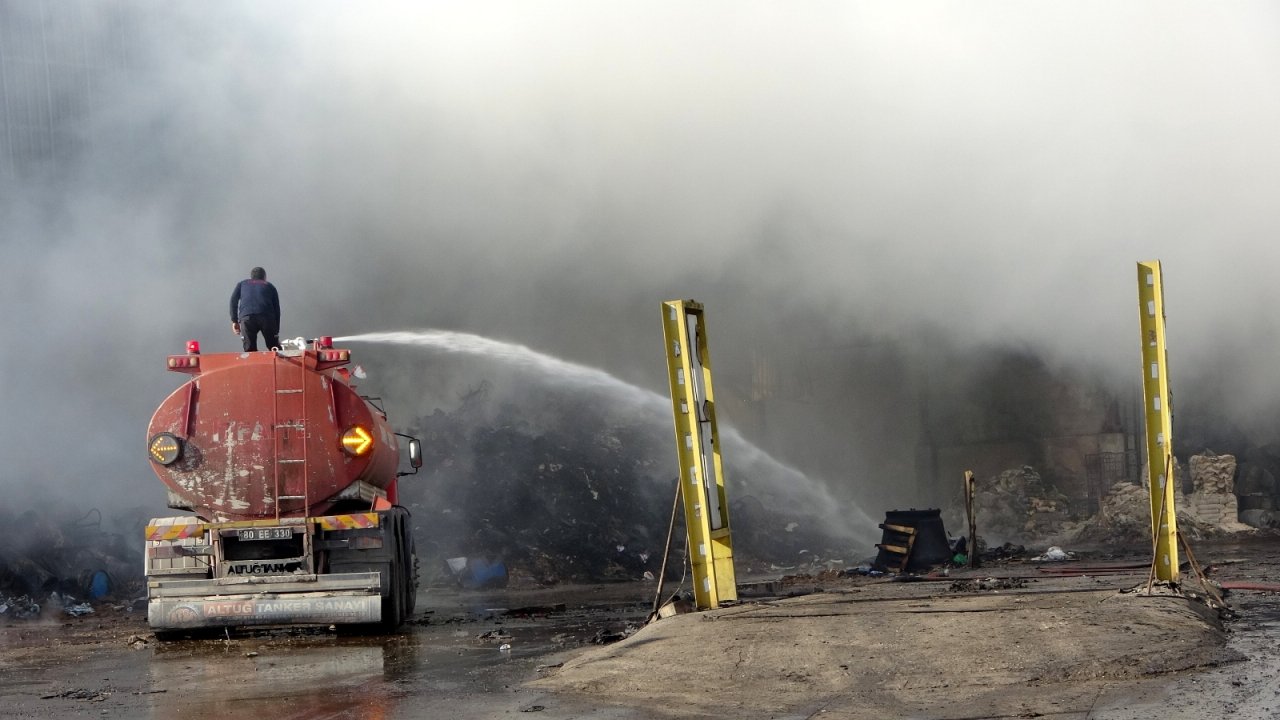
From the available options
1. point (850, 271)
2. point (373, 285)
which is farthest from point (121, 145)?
point (850, 271)

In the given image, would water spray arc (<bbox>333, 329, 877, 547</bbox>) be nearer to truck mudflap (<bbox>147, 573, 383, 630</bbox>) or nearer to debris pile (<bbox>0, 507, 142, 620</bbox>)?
debris pile (<bbox>0, 507, 142, 620</bbox>)

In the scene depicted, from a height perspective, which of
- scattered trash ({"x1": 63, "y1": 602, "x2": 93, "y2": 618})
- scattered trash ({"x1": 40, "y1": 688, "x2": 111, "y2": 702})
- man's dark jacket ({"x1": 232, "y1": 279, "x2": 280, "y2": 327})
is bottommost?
scattered trash ({"x1": 40, "y1": 688, "x2": 111, "y2": 702})

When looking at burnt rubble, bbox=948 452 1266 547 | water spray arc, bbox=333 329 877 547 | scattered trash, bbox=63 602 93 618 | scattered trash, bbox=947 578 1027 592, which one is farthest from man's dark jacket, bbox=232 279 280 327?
burnt rubble, bbox=948 452 1266 547

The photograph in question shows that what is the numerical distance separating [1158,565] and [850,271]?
18704mm

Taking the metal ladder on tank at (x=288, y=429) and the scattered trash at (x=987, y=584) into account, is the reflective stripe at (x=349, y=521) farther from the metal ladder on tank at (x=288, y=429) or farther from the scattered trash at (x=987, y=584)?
the scattered trash at (x=987, y=584)

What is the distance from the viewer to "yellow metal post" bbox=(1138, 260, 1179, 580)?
32.4 feet

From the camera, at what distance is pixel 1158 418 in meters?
10.0

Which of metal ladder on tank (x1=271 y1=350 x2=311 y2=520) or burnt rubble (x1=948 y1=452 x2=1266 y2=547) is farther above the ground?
metal ladder on tank (x1=271 y1=350 x2=311 y2=520)

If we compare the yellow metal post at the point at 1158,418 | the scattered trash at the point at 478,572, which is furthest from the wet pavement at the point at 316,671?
the scattered trash at the point at 478,572

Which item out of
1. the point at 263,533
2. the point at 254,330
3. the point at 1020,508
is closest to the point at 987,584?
the point at 263,533

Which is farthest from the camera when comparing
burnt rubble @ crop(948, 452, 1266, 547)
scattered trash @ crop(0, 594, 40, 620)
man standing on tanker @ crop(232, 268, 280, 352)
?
burnt rubble @ crop(948, 452, 1266, 547)

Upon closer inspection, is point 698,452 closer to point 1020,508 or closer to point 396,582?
point 396,582

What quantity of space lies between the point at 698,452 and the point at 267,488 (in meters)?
4.20

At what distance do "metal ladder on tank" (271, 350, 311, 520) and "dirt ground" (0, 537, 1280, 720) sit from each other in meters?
1.52
